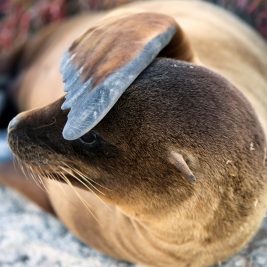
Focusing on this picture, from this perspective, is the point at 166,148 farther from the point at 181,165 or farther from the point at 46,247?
the point at 46,247

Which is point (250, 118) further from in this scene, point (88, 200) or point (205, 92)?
point (88, 200)

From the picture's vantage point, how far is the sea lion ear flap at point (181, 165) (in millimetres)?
1661

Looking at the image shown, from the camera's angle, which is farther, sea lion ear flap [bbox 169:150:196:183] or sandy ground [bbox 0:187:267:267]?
sandy ground [bbox 0:187:267:267]

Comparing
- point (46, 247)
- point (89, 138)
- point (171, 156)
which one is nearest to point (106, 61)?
point (89, 138)

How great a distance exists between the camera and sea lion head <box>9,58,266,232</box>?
1697 mm

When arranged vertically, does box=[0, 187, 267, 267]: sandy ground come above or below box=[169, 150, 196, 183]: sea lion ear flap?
below

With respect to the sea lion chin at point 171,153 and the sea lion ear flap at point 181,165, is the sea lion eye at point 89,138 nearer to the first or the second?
the sea lion chin at point 171,153

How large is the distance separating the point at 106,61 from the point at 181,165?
1.18 feet

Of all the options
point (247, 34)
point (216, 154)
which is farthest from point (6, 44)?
point (216, 154)

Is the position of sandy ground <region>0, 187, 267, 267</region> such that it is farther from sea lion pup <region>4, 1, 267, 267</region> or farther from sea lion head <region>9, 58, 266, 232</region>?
sea lion head <region>9, 58, 266, 232</region>

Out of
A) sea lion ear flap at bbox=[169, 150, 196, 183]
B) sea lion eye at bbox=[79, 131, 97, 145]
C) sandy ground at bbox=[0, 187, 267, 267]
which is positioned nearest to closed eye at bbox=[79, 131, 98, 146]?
sea lion eye at bbox=[79, 131, 97, 145]

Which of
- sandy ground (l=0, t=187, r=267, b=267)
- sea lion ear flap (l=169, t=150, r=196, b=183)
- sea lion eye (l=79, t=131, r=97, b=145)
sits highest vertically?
sea lion ear flap (l=169, t=150, r=196, b=183)

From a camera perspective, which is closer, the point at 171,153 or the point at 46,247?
the point at 171,153

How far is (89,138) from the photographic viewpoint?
1737mm
